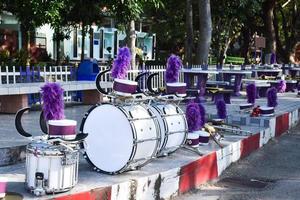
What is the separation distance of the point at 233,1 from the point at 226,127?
15.2 meters

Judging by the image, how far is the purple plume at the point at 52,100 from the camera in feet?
16.8

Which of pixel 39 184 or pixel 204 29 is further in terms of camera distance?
pixel 204 29

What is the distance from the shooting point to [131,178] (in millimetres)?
5684

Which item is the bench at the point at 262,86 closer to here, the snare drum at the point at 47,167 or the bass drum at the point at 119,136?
the bass drum at the point at 119,136

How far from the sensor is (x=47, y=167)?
4746mm

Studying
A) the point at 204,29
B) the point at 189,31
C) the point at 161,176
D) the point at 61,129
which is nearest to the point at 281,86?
the point at 204,29

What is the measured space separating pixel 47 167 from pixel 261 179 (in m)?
3.82

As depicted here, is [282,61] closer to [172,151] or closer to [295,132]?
[295,132]

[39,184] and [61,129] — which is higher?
[61,129]

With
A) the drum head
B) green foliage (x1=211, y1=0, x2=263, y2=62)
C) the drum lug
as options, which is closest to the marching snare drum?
the drum lug

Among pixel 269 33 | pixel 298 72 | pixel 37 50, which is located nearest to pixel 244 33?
pixel 269 33

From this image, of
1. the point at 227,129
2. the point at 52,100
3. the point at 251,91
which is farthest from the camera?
the point at 251,91

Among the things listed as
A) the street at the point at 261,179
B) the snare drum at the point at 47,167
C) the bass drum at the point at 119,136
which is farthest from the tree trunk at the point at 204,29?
the snare drum at the point at 47,167

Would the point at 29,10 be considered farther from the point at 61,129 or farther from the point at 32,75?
the point at 61,129
